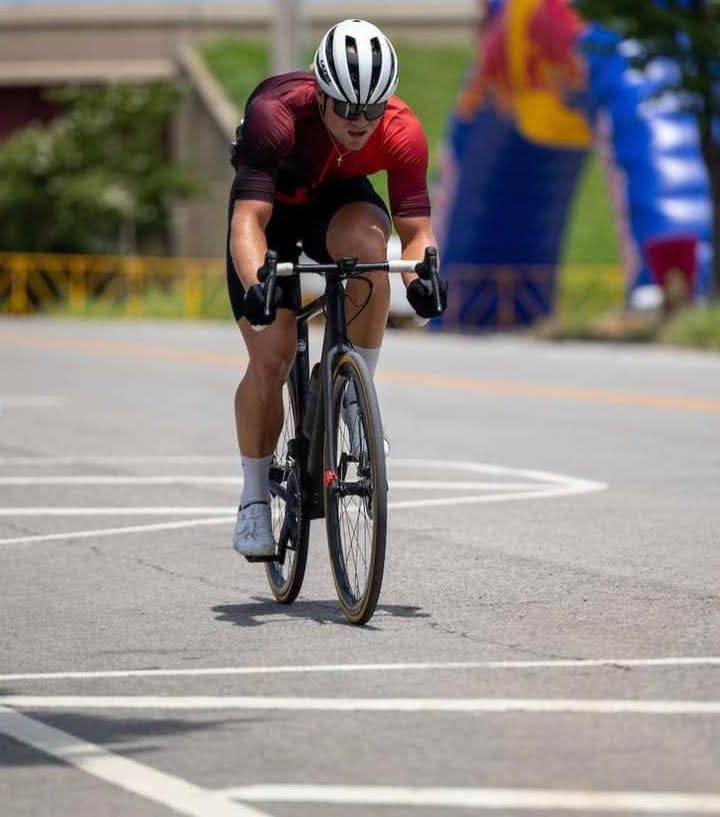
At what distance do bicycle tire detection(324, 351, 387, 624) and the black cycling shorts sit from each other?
399 mm

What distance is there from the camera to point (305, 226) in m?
7.50

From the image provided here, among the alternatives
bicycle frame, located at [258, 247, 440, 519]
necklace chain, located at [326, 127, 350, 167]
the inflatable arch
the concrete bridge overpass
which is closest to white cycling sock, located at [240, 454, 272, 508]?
bicycle frame, located at [258, 247, 440, 519]

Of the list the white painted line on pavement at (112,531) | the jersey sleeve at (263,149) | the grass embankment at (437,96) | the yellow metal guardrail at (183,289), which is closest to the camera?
the jersey sleeve at (263,149)

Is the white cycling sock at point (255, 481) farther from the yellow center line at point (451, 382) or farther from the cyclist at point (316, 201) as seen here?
A: the yellow center line at point (451, 382)

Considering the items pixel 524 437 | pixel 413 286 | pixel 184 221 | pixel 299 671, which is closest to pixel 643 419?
pixel 524 437

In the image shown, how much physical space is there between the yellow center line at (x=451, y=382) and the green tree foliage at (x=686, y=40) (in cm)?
628

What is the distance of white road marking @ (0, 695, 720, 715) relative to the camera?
18.0ft

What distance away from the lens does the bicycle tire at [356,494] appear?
6734 millimetres

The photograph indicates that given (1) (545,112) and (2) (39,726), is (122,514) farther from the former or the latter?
(1) (545,112)

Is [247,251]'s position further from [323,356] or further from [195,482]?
[195,482]

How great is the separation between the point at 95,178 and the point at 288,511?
38.8 metres

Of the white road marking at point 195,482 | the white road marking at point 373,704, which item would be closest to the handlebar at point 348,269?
the white road marking at point 373,704

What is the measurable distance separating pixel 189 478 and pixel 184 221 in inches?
1852

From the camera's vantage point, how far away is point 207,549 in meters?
8.88
